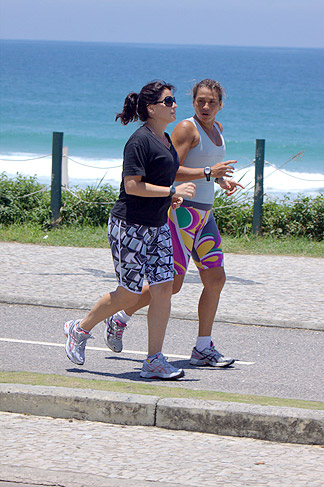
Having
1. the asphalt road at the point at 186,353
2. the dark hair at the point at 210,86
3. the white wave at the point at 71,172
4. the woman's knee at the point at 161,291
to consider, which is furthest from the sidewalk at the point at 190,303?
the white wave at the point at 71,172

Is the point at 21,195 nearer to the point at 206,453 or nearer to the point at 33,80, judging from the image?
the point at 206,453

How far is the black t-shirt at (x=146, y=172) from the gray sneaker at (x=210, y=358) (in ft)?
3.63

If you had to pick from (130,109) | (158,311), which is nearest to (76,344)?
(158,311)

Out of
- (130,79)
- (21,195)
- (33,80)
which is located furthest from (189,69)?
(21,195)

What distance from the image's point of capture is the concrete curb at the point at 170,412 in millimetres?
4434

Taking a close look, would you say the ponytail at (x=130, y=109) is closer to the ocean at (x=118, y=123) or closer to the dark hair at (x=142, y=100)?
the dark hair at (x=142, y=100)

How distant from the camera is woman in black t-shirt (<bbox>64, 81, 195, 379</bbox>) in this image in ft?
17.3

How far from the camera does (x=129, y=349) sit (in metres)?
6.44

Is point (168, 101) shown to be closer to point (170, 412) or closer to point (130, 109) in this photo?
point (130, 109)

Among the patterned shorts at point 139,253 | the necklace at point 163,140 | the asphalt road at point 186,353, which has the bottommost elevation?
the asphalt road at point 186,353

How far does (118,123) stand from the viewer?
186 feet

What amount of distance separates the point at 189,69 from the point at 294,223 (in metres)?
113

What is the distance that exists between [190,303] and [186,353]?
5.05 ft

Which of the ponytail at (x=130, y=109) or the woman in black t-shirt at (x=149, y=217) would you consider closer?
the woman in black t-shirt at (x=149, y=217)
